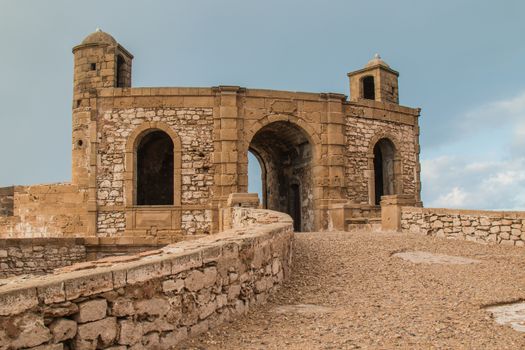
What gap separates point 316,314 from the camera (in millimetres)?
4824

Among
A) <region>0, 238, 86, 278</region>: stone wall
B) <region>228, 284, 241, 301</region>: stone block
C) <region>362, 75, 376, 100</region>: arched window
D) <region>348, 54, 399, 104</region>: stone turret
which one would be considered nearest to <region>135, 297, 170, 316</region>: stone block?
<region>228, 284, 241, 301</region>: stone block

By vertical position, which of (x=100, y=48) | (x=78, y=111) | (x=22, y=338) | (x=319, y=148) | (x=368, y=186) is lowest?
(x=22, y=338)

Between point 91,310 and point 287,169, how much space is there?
1568 centimetres

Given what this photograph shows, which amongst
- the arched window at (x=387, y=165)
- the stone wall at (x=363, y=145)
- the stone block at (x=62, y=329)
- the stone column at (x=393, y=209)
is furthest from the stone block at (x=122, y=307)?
the arched window at (x=387, y=165)

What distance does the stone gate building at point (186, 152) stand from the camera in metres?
14.8

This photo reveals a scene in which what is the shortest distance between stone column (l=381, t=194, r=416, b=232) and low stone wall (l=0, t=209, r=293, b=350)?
740 centimetres

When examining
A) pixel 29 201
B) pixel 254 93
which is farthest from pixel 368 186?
pixel 29 201

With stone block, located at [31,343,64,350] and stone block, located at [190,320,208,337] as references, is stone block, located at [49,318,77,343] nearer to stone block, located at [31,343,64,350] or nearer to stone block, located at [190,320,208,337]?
stone block, located at [31,343,64,350]

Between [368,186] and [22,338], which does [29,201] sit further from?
[22,338]

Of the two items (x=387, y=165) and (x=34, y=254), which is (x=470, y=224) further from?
(x=34, y=254)

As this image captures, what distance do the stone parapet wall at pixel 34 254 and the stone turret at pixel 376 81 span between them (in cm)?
1168

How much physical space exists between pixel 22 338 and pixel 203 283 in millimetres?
1616

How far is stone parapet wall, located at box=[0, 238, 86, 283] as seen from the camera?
36.9 ft

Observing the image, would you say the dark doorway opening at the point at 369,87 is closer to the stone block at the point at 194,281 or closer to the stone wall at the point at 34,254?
the stone wall at the point at 34,254
